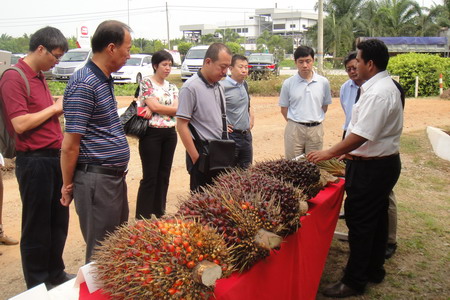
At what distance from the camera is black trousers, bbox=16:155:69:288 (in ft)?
9.77

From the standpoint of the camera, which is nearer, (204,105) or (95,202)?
(95,202)

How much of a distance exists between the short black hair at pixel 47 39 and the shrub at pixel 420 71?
1523 centimetres

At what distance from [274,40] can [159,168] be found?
5611cm

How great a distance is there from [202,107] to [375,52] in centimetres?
141

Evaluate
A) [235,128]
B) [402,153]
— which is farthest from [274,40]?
[235,128]

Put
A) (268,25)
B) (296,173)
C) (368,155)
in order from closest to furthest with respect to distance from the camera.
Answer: (296,173) < (368,155) < (268,25)

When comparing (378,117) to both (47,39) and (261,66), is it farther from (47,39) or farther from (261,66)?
(261,66)

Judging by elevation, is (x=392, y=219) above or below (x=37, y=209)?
below

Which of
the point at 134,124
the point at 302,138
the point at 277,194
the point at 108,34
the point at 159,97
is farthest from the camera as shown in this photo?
the point at 302,138

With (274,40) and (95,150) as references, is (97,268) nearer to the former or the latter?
(95,150)

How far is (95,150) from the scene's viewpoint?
2459mm

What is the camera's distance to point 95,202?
8.27 ft

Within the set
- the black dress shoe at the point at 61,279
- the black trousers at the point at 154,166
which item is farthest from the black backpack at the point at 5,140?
the black trousers at the point at 154,166

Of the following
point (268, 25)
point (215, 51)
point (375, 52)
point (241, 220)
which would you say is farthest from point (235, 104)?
point (268, 25)
